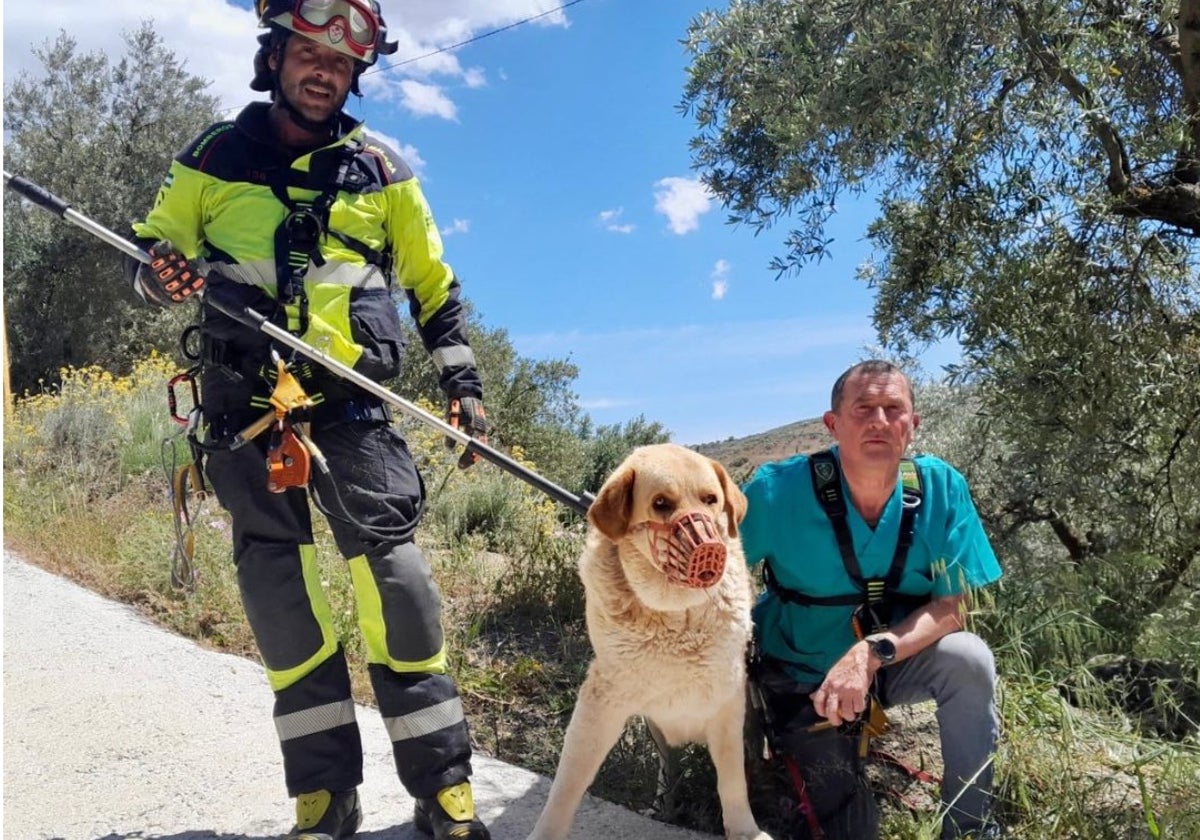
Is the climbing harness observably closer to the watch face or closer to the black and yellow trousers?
the watch face

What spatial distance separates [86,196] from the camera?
17.8m

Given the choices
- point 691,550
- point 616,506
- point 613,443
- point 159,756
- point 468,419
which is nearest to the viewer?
point 691,550

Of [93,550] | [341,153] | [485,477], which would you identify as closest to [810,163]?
[341,153]

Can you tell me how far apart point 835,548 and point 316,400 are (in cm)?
186

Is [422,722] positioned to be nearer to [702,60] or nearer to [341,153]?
[341,153]

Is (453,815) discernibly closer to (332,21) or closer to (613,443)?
(332,21)

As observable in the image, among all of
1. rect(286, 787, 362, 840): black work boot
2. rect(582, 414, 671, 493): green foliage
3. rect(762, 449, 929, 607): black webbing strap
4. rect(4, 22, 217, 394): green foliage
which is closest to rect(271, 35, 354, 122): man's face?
rect(762, 449, 929, 607): black webbing strap

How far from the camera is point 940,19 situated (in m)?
3.99

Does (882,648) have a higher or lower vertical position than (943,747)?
higher

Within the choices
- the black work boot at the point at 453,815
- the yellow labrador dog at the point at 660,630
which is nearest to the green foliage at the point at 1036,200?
the yellow labrador dog at the point at 660,630

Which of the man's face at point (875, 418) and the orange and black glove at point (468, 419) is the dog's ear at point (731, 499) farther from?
the orange and black glove at point (468, 419)

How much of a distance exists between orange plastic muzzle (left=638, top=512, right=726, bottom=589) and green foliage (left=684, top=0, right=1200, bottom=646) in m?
2.60

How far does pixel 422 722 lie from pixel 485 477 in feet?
17.0

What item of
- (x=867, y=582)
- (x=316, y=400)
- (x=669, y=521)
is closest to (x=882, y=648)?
(x=867, y=582)
